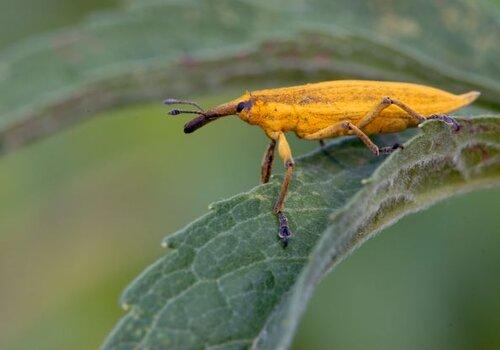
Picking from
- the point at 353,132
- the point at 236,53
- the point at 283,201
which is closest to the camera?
the point at 283,201

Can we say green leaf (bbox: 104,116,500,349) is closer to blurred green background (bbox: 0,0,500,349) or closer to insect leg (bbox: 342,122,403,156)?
insect leg (bbox: 342,122,403,156)

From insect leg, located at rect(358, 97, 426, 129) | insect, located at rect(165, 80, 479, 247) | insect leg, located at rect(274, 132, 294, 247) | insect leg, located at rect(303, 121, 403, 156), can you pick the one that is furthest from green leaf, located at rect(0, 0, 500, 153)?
insect leg, located at rect(274, 132, 294, 247)

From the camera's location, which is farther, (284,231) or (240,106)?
(240,106)

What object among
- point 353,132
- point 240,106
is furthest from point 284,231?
point 240,106

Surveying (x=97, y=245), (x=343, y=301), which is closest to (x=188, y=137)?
(x=97, y=245)

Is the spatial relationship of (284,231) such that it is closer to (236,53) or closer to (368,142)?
(368,142)

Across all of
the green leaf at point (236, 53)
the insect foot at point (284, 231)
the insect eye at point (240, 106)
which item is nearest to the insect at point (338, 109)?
the insect eye at point (240, 106)
